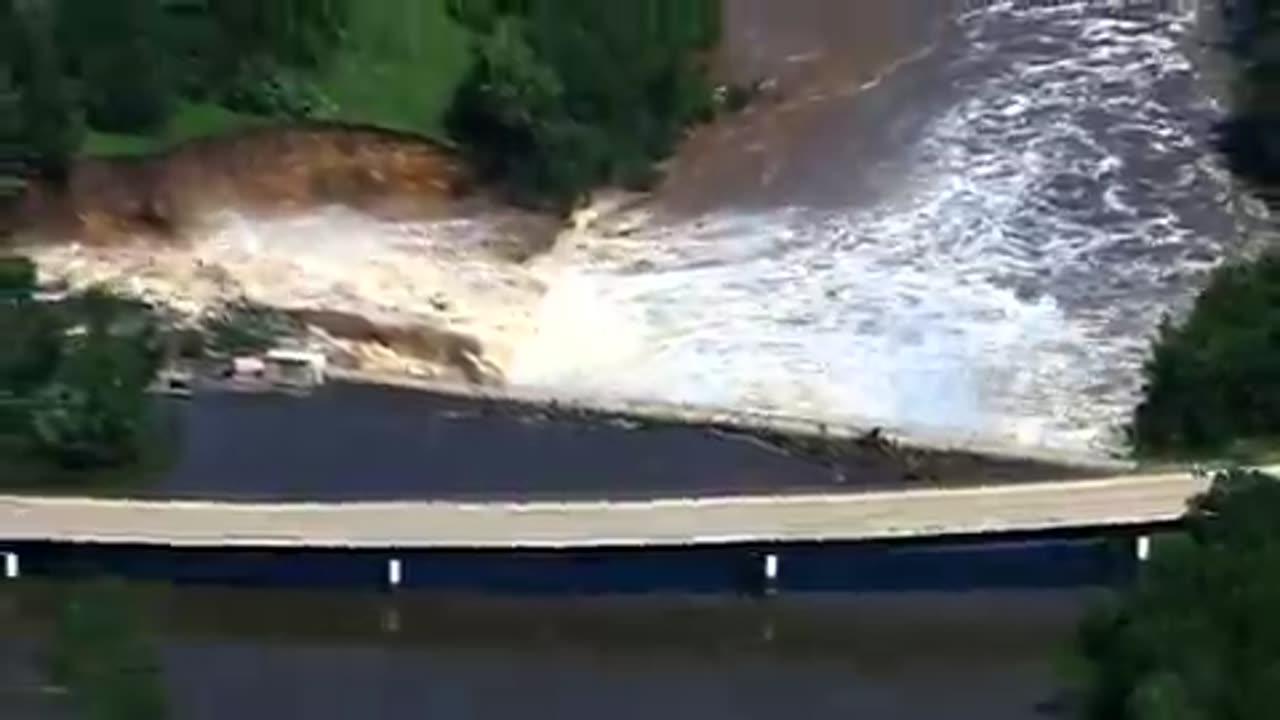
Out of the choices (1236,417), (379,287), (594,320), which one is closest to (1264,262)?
(1236,417)

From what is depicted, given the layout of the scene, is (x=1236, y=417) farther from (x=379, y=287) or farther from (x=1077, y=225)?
(x=379, y=287)

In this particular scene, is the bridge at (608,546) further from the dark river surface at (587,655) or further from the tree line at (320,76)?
the tree line at (320,76)

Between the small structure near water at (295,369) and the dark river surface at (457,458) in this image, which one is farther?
the small structure near water at (295,369)

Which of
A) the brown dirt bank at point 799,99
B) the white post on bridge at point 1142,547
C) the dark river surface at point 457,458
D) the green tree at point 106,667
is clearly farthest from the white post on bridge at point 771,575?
the brown dirt bank at point 799,99

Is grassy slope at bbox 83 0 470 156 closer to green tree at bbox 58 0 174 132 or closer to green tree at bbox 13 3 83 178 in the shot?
green tree at bbox 58 0 174 132

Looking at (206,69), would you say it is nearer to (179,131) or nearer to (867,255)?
(179,131)
